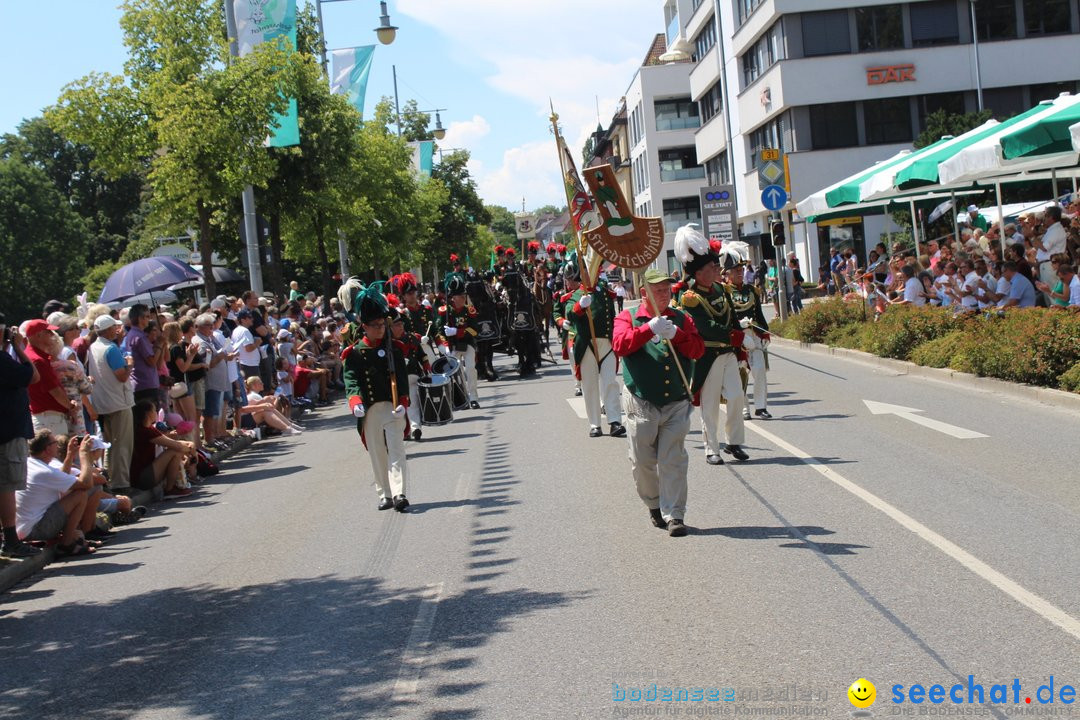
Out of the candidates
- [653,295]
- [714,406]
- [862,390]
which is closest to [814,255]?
[862,390]

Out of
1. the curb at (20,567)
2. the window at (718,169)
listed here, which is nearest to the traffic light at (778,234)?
the curb at (20,567)

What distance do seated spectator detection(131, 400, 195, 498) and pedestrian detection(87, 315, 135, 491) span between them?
15 cm

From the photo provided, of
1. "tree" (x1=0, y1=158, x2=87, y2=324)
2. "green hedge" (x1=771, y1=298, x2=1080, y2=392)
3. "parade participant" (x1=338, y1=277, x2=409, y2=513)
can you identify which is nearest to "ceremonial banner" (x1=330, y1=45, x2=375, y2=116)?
"green hedge" (x1=771, y1=298, x2=1080, y2=392)

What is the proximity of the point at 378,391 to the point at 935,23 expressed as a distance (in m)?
40.2

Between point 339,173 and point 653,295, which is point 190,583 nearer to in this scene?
point 653,295

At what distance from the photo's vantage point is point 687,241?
969cm

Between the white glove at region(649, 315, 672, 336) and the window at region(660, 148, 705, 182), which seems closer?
the white glove at region(649, 315, 672, 336)

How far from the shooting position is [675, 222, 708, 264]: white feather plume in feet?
31.5

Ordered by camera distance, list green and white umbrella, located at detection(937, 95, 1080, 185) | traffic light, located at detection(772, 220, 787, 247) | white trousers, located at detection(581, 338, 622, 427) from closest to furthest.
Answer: white trousers, located at detection(581, 338, 622, 427)
green and white umbrella, located at detection(937, 95, 1080, 185)
traffic light, located at detection(772, 220, 787, 247)

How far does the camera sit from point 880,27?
45000 millimetres

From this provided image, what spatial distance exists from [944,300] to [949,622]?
51.9ft

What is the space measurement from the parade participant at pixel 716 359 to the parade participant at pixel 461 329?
6770 millimetres

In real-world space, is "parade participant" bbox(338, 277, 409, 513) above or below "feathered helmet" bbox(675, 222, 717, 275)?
below

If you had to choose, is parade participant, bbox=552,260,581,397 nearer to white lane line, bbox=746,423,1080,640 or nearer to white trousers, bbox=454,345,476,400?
white trousers, bbox=454,345,476,400
